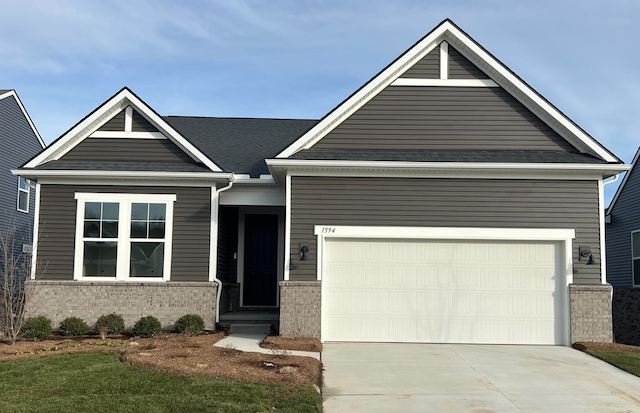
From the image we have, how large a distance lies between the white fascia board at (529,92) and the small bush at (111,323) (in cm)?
934

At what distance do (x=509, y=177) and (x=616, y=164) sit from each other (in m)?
2.07

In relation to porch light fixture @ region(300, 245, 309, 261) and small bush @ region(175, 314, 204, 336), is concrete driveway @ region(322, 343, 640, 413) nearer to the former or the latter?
porch light fixture @ region(300, 245, 309, 261)

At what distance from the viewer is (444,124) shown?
1309 cm

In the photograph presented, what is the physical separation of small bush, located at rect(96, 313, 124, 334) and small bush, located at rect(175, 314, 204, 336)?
1192mm

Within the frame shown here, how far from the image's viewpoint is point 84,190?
1354 centimetres

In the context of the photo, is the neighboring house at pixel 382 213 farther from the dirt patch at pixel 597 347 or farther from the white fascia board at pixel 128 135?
the dirt patch at pixel 597 347

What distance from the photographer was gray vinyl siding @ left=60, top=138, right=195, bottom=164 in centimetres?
1391

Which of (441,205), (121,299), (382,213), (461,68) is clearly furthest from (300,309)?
(461,68)

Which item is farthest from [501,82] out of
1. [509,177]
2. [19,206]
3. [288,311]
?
[19,206]

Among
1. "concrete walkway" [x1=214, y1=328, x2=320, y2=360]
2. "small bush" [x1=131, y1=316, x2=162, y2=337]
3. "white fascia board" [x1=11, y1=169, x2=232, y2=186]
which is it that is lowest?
"concrete walkway" [x1=214, y1=328, x2=320, y2=360]

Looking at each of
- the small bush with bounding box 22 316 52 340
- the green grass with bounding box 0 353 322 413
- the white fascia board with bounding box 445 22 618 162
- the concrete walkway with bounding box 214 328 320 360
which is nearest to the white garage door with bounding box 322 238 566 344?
the concrete walkway with bounding box 214 328 320 360

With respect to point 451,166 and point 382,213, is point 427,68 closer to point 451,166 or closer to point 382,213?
→ point 451,166

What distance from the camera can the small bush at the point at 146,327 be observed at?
12539mm

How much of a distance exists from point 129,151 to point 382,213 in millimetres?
6016
